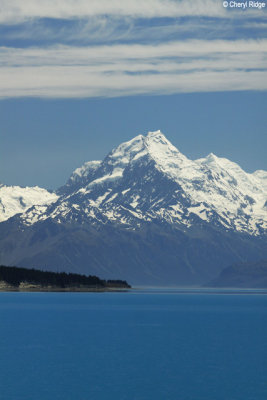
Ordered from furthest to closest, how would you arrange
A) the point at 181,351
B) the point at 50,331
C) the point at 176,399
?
the point at 50,331, the point at 181,351, the point at 176,399

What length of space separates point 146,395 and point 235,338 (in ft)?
228

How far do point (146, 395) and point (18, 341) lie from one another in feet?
204

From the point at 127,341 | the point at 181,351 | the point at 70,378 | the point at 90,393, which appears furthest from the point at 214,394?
the point at 127,341

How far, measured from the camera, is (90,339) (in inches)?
6344

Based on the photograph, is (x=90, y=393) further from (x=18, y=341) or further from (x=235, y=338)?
(x=235, y=338)

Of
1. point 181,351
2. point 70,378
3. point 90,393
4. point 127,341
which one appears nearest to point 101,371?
point 70,378

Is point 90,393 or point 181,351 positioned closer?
point 90,393

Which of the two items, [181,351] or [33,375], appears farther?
[181,351]

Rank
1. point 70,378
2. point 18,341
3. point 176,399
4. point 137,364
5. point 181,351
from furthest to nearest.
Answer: point 18,341 → point 181,351 → point 137,364 → point 70,378 → point 176,399

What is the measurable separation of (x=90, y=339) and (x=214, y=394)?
65.5 meters

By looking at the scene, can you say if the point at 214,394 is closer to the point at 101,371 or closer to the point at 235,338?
the point at 101,371

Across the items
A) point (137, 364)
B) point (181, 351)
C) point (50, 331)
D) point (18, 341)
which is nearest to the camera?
point (137, 364)

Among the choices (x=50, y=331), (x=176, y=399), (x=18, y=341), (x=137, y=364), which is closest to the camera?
(x=176, y=399)

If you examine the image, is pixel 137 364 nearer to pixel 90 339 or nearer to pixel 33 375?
pixel 33 375
